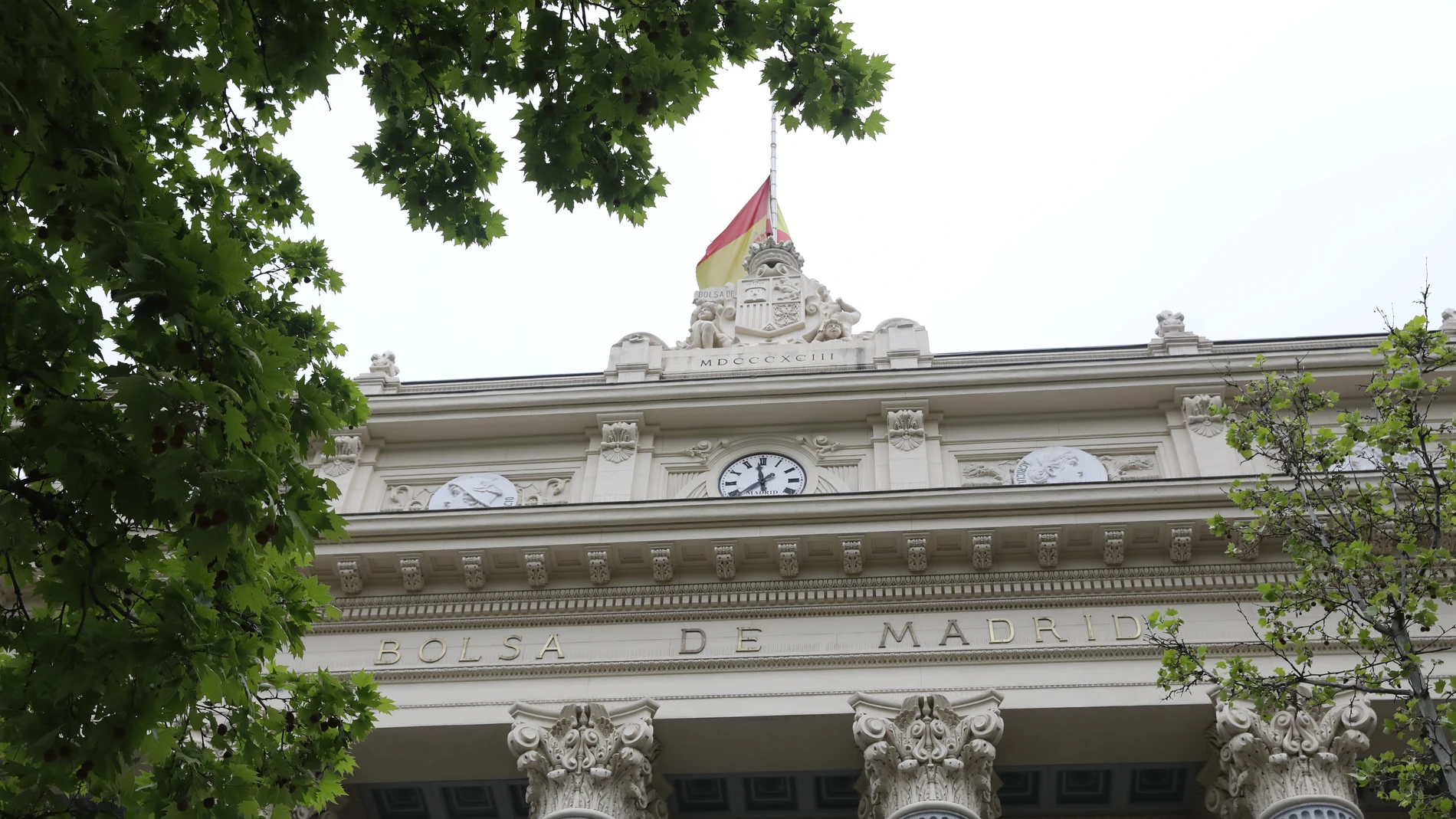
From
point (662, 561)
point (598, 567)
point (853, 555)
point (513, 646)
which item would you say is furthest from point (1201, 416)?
point (513, 646)

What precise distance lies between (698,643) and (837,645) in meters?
1.99

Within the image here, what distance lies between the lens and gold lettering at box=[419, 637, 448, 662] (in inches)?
781

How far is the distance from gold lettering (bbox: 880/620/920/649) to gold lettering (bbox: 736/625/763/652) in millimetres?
1720

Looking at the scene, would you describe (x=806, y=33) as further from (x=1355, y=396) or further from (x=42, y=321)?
(x=1355, y=396)

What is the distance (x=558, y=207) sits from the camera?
1196 cm

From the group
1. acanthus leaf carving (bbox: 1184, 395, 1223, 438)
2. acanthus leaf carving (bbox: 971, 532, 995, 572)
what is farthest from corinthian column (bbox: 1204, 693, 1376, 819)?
acanthus leaf carving (bbox: 1184, 395, 1223, 438)

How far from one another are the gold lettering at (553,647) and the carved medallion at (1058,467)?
7.84 metres

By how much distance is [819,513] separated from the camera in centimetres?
1964

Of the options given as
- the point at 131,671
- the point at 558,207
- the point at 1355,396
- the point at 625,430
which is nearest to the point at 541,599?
the point at 625,430

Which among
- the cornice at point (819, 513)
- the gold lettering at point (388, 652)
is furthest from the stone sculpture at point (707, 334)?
the gold lettering at point (388, 652)

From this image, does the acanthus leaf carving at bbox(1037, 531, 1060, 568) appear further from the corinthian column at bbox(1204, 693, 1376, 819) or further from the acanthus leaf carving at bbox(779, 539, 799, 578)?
the acanthus leaf carving at bbox(779, 539, 799, 578)

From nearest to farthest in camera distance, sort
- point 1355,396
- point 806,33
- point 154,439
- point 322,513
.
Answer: point 154,439, point 322,513, point 806,33, point 1355,396

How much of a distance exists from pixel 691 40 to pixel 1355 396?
16343 millimetres

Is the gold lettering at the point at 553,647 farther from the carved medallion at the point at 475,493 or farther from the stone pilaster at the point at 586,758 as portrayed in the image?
the carved medallion at the point at 475,493
